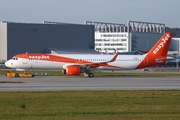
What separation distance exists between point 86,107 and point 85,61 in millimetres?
35701

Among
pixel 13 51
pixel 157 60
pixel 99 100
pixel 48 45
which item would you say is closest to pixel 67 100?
pixel 99 100

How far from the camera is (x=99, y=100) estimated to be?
2508 cm

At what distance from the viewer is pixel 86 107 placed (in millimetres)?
21922

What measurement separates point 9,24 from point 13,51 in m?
5.83

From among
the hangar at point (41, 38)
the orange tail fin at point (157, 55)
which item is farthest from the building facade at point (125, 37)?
the orange tail fin at point (157, 55)

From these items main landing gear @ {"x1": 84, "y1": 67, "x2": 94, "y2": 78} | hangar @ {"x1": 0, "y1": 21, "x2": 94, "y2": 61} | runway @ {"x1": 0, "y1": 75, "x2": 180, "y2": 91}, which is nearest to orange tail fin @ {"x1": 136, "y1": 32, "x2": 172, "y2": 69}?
main landing gear @ {"x1": 84, "y1": 67, "x2": 94, "y2": 78}

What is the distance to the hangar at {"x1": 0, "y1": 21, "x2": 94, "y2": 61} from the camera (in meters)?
96.6

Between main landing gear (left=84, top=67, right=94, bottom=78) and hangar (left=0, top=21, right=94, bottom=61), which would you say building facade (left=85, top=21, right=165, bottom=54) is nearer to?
hangar (left=0, top=21, right=94, bottom=61)

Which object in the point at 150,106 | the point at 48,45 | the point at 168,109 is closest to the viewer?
the point at 168,109

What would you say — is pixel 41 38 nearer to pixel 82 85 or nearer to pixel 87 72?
pixel 87 72

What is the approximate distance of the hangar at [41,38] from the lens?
3804 inches

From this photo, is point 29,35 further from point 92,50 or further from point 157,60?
point 157,60

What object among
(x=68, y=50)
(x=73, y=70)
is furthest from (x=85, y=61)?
(x=68, y=50)

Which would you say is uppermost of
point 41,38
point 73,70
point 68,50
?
point 41,38
